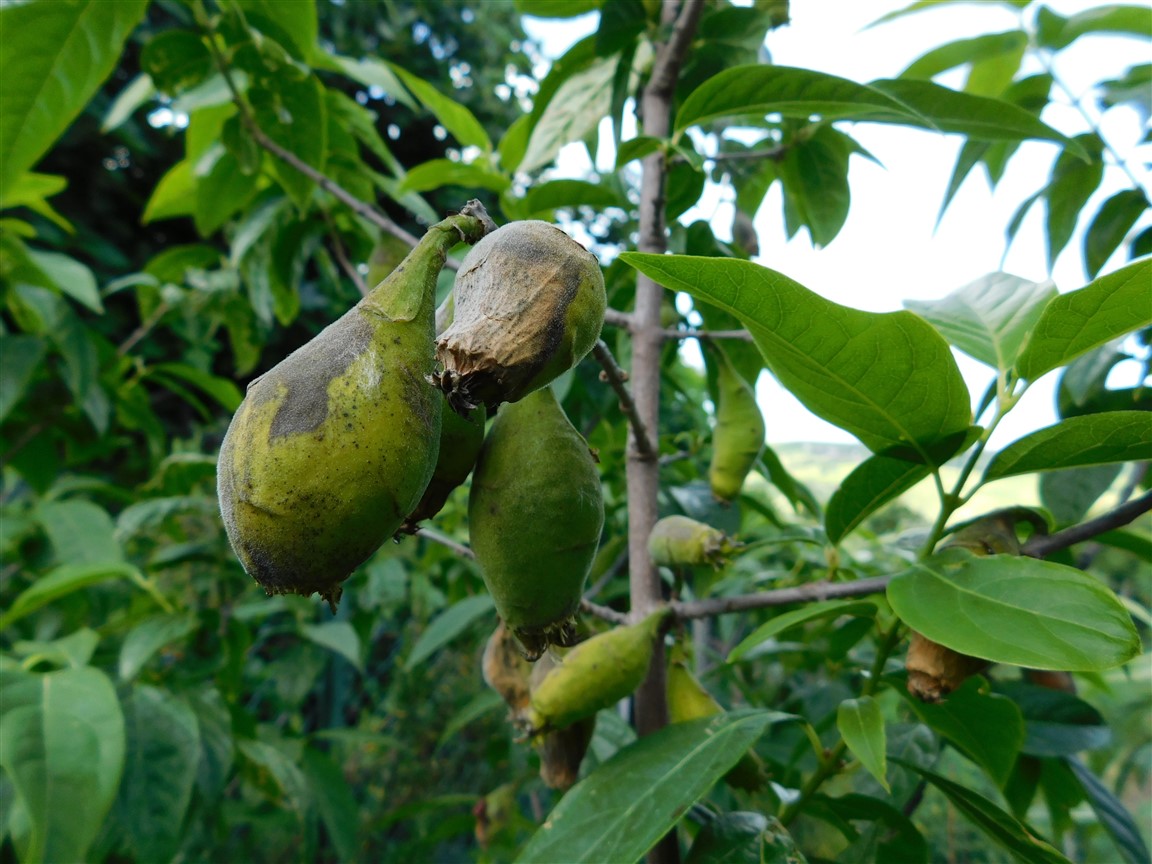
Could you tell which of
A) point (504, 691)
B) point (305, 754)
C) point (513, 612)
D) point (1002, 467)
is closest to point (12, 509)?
point (305, 754)

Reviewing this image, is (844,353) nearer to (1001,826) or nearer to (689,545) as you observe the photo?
(689,545)

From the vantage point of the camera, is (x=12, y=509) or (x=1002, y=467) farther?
(x=12, y=509)

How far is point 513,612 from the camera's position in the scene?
0.53 m

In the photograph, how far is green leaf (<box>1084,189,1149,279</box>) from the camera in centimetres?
115

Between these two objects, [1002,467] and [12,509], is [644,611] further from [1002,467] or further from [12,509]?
[12,509]

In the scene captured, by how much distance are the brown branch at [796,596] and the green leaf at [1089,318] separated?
0.21 m

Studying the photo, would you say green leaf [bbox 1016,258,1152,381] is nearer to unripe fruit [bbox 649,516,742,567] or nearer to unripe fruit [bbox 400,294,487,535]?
unripe fruit [bbox 649,516,742,567]

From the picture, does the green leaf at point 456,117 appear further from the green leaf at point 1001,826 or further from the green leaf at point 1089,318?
the green leaf at point 1001,826

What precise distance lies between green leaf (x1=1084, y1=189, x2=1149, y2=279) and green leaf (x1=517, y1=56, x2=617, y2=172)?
0.75 meters

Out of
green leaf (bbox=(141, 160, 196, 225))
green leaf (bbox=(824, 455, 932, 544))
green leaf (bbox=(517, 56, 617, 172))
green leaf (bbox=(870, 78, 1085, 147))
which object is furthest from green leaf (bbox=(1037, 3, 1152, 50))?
green leaf (bbox=(141, 160, 196, 225))

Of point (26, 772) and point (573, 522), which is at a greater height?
point (573, 522)

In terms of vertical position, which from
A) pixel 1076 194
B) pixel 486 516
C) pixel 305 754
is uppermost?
pixel 486 516

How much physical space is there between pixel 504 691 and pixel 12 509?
1722 mm

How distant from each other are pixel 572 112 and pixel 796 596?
70 cm
